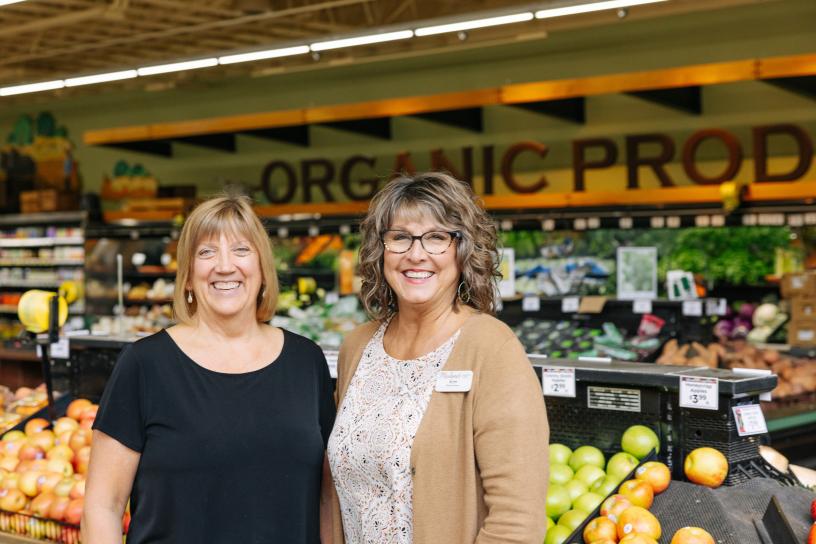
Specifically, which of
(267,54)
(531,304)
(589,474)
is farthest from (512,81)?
(589,474)

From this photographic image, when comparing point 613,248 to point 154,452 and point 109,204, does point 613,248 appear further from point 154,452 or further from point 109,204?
point 109,204

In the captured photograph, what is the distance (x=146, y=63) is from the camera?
265 inches

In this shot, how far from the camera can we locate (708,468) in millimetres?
2588

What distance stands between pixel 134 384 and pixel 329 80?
8.63m

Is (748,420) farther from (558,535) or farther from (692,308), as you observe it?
(692,308)

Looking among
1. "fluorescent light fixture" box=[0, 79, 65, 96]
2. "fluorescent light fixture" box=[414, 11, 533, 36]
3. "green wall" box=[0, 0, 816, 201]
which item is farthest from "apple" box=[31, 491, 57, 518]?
"green wall" box=[0, 0, 816, 201]

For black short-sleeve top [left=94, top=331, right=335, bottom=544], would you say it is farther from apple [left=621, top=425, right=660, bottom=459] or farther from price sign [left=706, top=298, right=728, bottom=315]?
price sign [left=706, top=298, right=728, bottom=315]

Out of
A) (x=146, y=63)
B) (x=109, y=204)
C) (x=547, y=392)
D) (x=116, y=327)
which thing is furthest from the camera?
(x=109, y=204)

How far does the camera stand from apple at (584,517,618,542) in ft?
7.49

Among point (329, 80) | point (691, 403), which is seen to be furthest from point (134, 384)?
point (329, 80)

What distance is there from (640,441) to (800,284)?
389 cm

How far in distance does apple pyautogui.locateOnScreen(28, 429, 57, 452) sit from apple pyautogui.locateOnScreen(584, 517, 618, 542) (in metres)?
2.29

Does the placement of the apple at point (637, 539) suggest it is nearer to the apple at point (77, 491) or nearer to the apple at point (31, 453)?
the apple at point (77, 491)

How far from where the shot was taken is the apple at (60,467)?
10.8 ft
